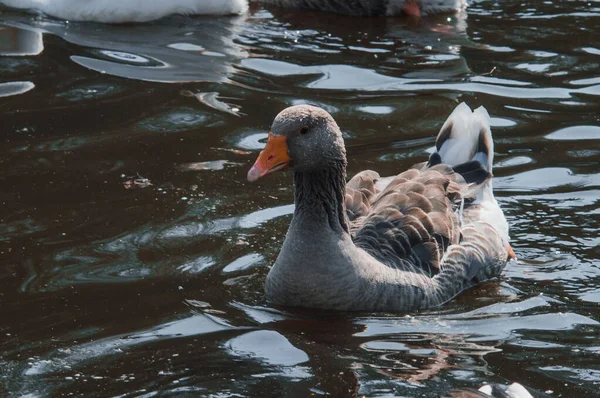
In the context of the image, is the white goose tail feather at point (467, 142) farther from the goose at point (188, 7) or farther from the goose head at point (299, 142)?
the goose at point (188, 7)

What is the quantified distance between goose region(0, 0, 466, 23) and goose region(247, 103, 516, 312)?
598 centimetres

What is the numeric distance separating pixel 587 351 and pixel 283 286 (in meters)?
1.93

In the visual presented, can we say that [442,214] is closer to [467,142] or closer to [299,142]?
[467,142]

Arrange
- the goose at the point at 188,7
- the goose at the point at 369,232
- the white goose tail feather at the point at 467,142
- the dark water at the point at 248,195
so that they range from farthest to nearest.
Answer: the goose at the point at 188,7, the white goose tail feather at the point at 467,142, the goose at the point at 369,232, the dark water at the point at 248,195

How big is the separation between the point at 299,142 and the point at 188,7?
23.5ft

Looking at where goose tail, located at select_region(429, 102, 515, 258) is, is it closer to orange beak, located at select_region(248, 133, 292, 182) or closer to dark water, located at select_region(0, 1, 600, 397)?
dark water, located at select_region(0, 1, 600, 397)

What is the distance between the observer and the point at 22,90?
11.1 metres

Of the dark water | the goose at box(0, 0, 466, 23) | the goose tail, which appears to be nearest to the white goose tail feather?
the goose tail

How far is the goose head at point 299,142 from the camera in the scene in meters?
6.70

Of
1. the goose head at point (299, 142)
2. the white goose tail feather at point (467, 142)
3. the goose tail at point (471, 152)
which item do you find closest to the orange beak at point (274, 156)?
the goose head at point (299, 142)

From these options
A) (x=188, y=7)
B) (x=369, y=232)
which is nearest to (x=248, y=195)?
(x=369, y=232)

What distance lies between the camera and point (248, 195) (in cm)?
865

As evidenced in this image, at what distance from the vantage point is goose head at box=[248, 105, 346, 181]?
6703 mm

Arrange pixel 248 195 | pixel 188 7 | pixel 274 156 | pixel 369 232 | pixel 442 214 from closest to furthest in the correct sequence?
pixel 274 156
pixel 369 232
pixel 442 214
pixel 248 195
pixel 188 7
